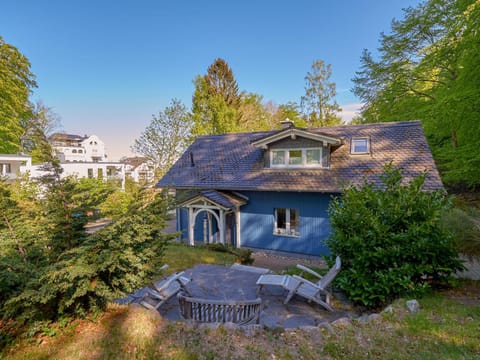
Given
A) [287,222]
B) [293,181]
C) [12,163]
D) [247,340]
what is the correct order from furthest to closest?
[12,163]
[287,222]
[293,181]
[247,340]

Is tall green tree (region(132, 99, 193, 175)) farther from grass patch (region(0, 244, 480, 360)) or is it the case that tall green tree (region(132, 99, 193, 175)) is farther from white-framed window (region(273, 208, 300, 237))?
grass patch (region(0, 244, 480, 360))

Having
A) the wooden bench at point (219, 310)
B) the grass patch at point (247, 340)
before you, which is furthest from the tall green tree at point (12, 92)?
the wooden bench at point (219, 310)

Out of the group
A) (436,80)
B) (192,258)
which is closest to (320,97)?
(436,80)

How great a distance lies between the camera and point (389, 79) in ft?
56.2

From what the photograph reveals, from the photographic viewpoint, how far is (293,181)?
11305 mm

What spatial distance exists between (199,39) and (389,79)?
13479 millimetres

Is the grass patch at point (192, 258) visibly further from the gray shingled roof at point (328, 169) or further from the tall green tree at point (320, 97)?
the tall green tree at point (320, 97)

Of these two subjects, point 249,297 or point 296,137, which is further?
point 296,137

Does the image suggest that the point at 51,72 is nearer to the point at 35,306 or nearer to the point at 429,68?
the point at 35,306

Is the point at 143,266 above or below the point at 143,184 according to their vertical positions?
below

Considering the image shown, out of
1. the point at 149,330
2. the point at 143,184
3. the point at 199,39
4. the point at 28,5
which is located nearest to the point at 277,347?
the point at 149,330

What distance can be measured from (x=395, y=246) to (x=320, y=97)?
21227 mm

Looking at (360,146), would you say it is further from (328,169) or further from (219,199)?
(219,199)

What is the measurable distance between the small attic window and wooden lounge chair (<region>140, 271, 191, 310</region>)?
989 cm
